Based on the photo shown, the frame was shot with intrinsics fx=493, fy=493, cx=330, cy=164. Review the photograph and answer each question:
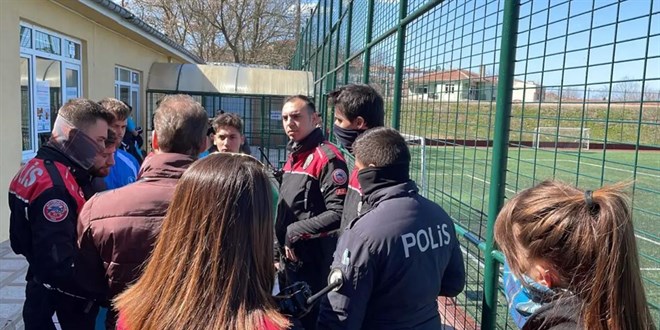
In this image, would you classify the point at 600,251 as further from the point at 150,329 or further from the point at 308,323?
the point at 308,323

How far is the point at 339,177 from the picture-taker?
291 cm

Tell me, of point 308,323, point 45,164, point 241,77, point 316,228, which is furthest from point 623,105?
point 241,77

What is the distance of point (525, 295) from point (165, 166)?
1.41 m

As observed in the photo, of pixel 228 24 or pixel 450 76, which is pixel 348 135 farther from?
pixel 228 24

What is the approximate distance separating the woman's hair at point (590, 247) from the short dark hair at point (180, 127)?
4.65ft

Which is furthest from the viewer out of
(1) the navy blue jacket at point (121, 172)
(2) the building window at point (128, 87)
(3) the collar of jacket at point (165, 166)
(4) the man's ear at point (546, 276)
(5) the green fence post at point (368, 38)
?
(2) the building window at point (128, 87)

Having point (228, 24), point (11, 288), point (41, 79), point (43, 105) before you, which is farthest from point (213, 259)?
point (228, 24)

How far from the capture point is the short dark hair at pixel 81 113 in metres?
2.45

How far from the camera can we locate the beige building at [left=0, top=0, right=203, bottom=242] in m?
6.25

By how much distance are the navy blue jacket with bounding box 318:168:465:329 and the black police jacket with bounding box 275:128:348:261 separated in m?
0.82

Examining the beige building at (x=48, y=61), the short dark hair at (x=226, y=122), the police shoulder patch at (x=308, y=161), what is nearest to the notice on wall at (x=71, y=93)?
the beige building at (x=48, y=61)

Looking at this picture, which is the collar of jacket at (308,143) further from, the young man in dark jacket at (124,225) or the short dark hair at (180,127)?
the young man in dark jacket at (124,225)

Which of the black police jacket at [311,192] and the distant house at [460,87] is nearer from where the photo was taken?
the distant house at [460,87]

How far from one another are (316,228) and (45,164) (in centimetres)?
141
